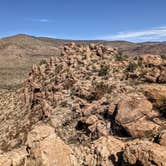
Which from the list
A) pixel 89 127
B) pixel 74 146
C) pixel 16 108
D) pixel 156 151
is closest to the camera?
pixel 156 151

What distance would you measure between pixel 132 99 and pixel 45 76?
806 inches

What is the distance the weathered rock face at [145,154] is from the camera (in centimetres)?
1215

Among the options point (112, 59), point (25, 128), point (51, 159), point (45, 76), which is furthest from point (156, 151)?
point (45, 76)

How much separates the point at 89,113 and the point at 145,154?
945 centimetres

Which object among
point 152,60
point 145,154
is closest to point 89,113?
point 152,60

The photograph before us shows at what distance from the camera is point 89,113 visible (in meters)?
21.7

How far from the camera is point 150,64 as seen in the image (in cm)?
2716

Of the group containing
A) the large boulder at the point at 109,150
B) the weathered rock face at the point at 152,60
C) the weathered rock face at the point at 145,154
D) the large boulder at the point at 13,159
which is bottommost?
the large boulder at the point at 13,159

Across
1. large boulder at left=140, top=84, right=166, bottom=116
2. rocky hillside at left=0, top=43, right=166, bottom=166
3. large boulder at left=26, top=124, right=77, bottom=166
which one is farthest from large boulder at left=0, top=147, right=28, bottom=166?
large boulder at left=140, top=84, right=166, bottom=116

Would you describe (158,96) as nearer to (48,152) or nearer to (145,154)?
(145,154)

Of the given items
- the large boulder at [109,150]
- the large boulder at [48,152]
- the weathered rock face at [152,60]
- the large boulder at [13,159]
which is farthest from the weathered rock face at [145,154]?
the weathered rock face at [152,60]

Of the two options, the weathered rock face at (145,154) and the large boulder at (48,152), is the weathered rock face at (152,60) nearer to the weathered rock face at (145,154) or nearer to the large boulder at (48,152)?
the large boulder at (48,152)

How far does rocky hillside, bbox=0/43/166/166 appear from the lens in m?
14.4

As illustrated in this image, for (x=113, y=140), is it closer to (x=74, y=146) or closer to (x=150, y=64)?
(x=74, y=146)
